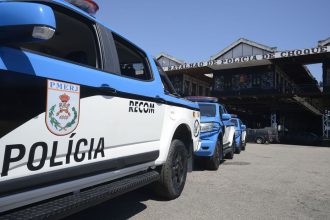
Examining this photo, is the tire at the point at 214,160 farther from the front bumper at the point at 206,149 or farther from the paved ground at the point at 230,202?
the paved ground at the point at 230,202

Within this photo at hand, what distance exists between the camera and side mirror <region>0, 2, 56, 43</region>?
6.09 ft

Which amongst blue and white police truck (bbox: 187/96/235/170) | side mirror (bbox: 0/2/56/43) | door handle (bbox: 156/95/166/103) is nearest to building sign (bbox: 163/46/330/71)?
blue and white police truck (bbox: 187/96/235/170)

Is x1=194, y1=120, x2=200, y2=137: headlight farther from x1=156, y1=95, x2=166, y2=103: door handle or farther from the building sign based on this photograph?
the building sign

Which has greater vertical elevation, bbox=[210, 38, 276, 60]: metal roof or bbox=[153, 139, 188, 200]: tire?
bbox=[210, 38, 276, 60]: metal roof

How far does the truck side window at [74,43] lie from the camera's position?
3104mm

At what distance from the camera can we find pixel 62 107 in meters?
2.50

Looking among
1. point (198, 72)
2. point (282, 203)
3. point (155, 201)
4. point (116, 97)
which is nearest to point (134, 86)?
point (116, 97)

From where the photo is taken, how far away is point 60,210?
8.01ft

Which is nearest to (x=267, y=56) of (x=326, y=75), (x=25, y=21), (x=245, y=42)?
(x=326, y=75)

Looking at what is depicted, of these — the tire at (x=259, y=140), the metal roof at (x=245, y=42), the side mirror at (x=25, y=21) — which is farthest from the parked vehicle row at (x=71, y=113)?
the metal roof at (x=245, y=42)

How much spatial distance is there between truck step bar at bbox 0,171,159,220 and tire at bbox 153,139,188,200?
1.01 m

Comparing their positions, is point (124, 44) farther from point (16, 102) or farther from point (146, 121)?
point (16, 102)

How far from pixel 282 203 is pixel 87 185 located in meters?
3.63

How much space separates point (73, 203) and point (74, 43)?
1557mm
